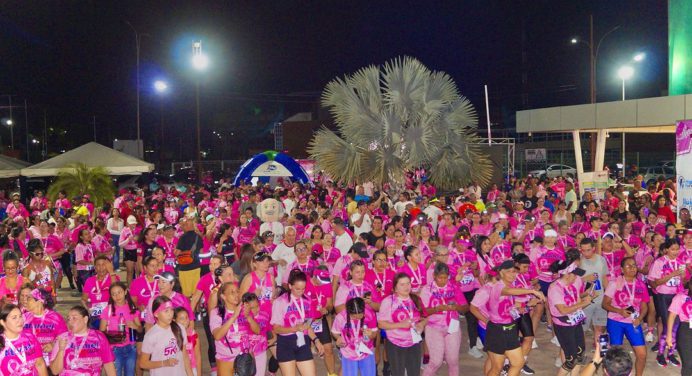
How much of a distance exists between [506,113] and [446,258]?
212 ft

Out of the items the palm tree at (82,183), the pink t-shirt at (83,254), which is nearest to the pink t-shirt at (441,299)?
the pink t-shirt at (83,254)

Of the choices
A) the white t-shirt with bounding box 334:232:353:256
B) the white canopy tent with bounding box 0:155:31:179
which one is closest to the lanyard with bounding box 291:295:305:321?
the white t-shirt with bounding box 334:232:353:256

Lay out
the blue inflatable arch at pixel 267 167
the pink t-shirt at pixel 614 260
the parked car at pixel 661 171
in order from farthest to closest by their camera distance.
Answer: the parked car at pixel 661 171
the blue inflatable arch at pixel 267 167
the pink t-shirt at pixel 614 260

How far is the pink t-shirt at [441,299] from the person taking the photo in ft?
24.0

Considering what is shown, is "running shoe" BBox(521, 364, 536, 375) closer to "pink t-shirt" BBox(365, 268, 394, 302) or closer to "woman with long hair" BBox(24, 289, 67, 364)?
"pink t-shirt" BBox(365, 268, 394, 302)

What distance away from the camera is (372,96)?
19.3 metres

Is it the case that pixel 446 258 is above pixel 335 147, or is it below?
below

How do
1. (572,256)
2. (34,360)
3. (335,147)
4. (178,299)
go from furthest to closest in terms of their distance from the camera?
(335,147)
(572,256)
(178,299)
(34,360)

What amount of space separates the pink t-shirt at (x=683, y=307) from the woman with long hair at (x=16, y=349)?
6095mm

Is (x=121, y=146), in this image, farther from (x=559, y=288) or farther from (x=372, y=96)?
(x=559, y=288)

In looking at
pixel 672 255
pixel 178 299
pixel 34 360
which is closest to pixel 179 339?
pixel 178 299

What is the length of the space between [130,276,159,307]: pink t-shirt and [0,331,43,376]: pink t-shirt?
6.82 ft

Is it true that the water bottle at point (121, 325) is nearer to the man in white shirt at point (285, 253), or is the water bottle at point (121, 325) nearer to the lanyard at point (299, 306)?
the lanyard at point (299, 306)

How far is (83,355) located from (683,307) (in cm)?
587
